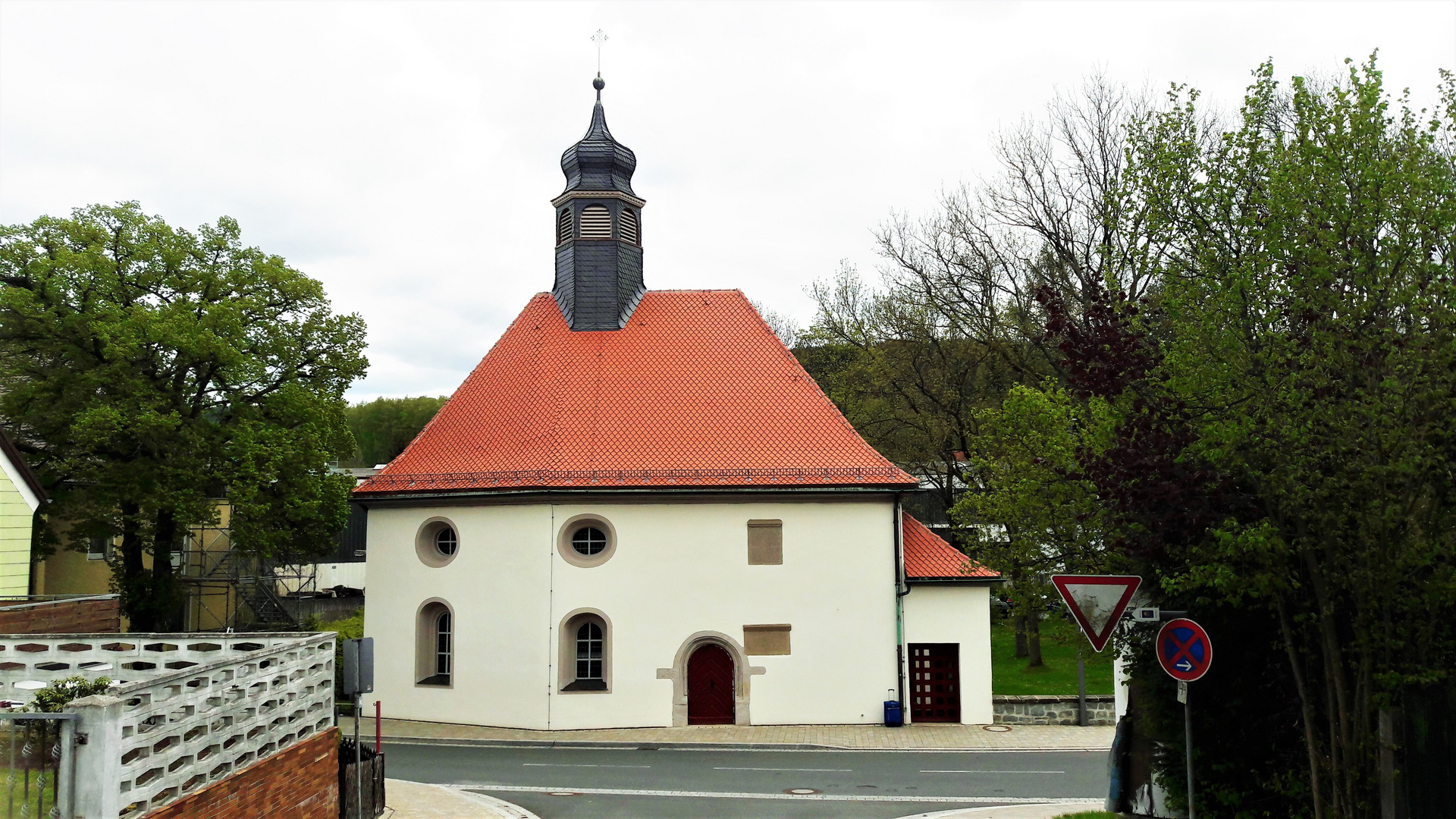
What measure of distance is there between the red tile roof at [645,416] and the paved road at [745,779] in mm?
5364

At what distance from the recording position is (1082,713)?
21.4m

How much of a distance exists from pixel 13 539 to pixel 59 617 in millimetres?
4533

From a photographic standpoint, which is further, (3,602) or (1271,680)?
(3,602)

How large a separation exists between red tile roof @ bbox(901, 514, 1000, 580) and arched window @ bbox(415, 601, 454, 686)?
9515mm

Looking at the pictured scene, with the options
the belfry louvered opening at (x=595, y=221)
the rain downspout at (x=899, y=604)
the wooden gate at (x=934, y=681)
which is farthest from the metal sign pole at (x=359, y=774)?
the belfry louvered opening at (x=595, y=221)

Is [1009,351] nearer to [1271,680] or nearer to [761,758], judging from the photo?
[761,758]

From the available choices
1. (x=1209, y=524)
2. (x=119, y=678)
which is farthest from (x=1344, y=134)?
(x=119, y=678)

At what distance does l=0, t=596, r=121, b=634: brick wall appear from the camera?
554 inches

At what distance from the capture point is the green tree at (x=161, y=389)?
76.6 ft

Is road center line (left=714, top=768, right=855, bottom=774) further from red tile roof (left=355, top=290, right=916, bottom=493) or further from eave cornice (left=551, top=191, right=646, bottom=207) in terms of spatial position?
eave cornice (left=551, top=191, right=646, bottom=207)

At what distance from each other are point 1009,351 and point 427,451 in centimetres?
1634

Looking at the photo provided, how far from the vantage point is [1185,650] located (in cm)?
865

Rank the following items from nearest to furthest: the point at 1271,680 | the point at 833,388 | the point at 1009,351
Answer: the point at 1271,680 → the point at 1009,351 → the point at 833,388

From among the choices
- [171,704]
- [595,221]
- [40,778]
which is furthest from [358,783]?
[595,221]
